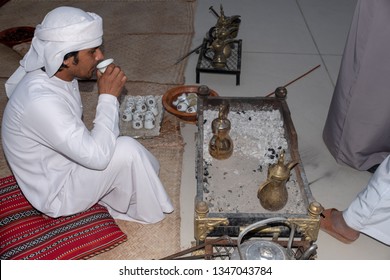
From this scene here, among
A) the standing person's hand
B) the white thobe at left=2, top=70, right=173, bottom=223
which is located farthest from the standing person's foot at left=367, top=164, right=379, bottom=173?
the standing person's hand

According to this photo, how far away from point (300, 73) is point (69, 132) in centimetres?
277

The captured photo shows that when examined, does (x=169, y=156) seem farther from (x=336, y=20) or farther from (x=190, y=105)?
(x=336, y=20)

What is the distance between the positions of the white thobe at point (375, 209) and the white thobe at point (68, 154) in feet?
3.53

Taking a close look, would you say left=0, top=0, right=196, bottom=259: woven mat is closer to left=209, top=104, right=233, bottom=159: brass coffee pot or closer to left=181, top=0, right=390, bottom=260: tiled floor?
left=181, top=0, right=390, bottom=260: tiled floor

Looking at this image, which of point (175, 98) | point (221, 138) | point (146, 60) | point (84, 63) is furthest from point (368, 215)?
point (146, 60)

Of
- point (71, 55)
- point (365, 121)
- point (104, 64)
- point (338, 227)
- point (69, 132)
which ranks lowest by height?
point (338, 227)

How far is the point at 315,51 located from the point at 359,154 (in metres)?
1.91

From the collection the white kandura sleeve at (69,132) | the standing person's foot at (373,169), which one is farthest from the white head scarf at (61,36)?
the standing person's foot at (373,169)

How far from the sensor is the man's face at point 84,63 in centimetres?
210

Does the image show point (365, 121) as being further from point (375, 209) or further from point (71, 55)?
point (71, 55)

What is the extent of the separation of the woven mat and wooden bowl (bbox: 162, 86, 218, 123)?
11cm

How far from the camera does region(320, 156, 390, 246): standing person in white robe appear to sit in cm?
222

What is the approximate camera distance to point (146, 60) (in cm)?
430

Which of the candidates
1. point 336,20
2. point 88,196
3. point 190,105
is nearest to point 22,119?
point 88,196
